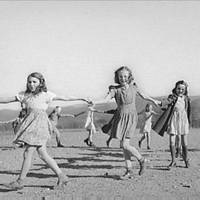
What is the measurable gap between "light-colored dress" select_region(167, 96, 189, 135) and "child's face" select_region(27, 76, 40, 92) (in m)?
3.24

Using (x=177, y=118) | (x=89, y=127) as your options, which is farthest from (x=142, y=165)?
(x=89, y=127)

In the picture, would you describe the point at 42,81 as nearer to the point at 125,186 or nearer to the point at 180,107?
the point at 125,186

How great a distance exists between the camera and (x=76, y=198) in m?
5.96

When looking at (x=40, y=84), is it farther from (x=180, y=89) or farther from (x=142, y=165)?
(x=180, y=89)

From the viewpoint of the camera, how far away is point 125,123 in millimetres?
7270

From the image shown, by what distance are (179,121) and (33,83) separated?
3.42m

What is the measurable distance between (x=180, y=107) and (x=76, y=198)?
3659 millimetres

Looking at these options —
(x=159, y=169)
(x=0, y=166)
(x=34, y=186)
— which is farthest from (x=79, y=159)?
(x=34, y=186)

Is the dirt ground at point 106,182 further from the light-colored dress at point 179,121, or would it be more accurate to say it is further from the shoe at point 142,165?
the light-colored dress at point 179,121

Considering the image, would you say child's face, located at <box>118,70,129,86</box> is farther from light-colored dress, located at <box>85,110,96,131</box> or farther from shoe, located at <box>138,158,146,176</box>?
light-colored dress, located at <box>85,110,96,131</box>

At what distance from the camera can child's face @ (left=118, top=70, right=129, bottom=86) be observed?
7273 millimetres

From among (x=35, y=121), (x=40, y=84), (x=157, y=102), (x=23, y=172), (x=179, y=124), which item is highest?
(x=40, y=84)

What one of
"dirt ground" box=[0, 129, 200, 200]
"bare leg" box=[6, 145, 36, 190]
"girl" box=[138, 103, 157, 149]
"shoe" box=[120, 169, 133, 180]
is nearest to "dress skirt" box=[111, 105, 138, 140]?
"shoe" box=[120, 169, 133, 180]

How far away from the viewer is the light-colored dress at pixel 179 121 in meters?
8.59
